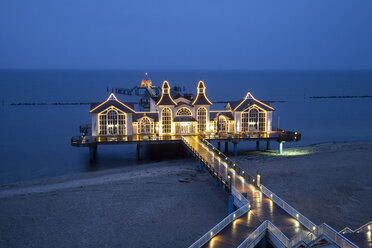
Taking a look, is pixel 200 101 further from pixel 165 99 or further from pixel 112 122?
pixel 112 122

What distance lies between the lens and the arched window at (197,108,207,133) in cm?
4478

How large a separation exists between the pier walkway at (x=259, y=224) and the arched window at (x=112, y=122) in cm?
1885

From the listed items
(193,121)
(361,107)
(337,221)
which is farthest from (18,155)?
(361,107)

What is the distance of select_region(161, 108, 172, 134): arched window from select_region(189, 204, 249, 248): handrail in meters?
23.8

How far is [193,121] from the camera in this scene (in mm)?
43938

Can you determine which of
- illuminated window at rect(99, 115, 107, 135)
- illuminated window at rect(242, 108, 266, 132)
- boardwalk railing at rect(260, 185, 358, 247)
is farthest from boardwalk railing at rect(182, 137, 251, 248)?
illuminated window at rect(99, 115, 107, 135)

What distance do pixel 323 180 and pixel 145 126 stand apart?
20.9 meters

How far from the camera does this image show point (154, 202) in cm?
2691

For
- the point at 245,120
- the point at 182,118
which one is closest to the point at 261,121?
the point at 245,120

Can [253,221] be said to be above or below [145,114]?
below

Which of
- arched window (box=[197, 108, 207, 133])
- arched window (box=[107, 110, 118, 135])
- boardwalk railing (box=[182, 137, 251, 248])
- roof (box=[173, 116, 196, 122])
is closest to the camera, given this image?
boardwalk railing (box=[182, 137, 251, 248])

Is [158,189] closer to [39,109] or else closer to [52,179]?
[52,179]

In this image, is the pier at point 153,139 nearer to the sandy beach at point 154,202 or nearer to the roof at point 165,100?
the sandy beach at point 154,202

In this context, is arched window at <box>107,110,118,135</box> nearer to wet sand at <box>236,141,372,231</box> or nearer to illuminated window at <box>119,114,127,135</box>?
illuminated window at <box>119,114,127,135</box>
